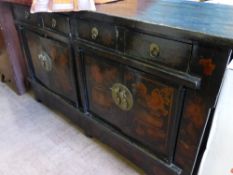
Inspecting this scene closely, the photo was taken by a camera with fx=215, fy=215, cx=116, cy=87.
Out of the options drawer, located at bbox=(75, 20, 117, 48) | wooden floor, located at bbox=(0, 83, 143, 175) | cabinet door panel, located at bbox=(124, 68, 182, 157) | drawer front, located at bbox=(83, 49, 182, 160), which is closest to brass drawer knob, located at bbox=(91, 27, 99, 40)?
drawer, located at bbox=(75, 20, 117, 48)

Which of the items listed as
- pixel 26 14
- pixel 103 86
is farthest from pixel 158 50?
pixel 26 14

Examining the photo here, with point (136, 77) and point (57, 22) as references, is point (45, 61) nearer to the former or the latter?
point (57, 22)

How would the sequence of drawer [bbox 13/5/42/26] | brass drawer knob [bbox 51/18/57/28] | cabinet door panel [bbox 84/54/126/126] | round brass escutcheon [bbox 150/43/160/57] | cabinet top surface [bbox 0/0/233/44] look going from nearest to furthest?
cabinet top surface [bbox 0/0/233/44]
round brass escutcheon [bbox 150/43/160/57]
cabinet door panel [bbox 84/54/126/126]
brass drawer knob [bbox 51/18/57/28]
drawer [bbox 13/5/42/26]

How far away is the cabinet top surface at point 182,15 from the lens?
2.18 ft

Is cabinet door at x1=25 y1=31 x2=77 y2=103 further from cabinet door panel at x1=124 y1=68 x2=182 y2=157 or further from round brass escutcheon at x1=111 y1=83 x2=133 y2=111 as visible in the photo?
cabinet door panel at x1=124 y1=68 x2=182 y2=157

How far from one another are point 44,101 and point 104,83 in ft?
2.67

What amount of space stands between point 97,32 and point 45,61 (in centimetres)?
60

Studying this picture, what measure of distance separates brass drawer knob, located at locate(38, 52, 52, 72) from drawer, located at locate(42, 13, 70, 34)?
22cm

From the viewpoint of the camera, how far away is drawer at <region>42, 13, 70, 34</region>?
3.71ft

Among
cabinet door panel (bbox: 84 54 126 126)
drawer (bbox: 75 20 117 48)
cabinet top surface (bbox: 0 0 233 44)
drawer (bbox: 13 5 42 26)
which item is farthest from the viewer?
drawer (bbox: 13 5 42 26)

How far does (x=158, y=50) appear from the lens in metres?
0.80

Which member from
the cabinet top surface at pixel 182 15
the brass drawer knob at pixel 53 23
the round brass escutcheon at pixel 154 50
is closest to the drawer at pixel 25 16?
the brass drawer knob at pixel 53 23

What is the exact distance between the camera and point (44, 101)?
1735 millimetres

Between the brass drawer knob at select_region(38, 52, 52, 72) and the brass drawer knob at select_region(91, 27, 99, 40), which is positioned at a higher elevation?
the brass drawer knob at select_region(91, 27, 99, 40)
